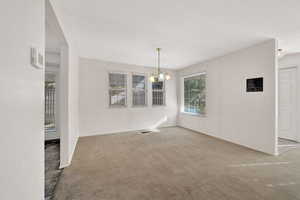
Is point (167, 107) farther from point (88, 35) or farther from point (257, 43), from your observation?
point (88, 35)

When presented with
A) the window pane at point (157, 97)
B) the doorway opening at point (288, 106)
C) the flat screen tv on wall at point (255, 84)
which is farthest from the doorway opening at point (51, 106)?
the doorway opening at point (288, 106)

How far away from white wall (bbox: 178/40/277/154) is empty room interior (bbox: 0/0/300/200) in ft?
0.09

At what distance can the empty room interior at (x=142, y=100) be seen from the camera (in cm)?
108

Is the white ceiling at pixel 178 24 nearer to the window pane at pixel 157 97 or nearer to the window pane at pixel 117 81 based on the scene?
the window pane at pixel 117 81

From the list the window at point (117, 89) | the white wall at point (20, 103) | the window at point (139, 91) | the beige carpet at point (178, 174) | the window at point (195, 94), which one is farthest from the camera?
the window at point (139, 91)

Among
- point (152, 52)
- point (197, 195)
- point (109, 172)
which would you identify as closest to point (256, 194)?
point (197, 195)

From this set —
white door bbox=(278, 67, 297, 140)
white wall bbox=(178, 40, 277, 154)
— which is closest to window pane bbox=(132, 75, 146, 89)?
white wall bbox=(178, 40, 277, 154)

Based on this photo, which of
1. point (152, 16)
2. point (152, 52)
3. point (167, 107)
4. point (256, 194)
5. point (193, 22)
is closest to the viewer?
point (256, 194)

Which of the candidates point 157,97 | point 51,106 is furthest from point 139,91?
point 51,106

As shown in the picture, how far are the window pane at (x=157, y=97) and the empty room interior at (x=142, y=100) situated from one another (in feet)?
1.29

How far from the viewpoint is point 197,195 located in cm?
197

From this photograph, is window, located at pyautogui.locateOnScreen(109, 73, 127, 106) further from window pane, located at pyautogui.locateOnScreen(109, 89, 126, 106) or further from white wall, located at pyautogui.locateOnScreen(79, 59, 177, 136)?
white wall, located at pyautogui.locateOnScreen(79, 59, 177, 136)

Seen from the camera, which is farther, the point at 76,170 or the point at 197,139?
the point at 197,139

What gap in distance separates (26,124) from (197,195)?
2.16 meters
